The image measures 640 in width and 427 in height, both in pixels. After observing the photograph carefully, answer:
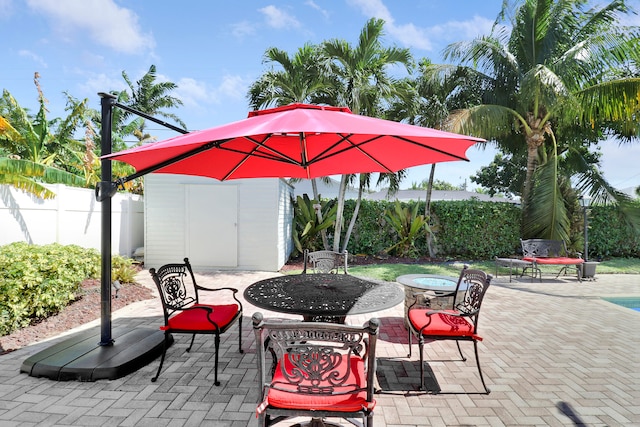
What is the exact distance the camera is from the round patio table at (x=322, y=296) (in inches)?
96.2

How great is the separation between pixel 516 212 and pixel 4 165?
13.9 m

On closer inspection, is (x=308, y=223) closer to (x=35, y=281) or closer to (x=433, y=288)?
(x=433, y=288)

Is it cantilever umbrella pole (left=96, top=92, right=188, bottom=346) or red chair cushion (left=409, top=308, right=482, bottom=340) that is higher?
cantilever umbrella pole (left=96, top=92, right=188, bottom=346)

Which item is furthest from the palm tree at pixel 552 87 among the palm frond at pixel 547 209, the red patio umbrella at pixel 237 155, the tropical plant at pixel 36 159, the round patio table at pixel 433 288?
the tropical plant at pixel 36 159

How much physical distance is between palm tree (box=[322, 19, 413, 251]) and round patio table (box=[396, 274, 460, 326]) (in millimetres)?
5213

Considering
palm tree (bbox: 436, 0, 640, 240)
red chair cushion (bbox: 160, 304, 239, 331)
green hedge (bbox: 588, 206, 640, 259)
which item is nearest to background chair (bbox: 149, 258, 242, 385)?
red chair cushion (bbox: 160, 304, 239, 331)

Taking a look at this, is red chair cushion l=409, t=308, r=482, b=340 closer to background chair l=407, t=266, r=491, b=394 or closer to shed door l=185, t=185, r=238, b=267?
background chair l=407, t=266, r=491, b=394

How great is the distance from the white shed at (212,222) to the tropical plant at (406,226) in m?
4.16

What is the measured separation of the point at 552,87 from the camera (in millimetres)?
8039

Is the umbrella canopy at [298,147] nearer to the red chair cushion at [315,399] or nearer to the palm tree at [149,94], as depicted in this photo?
the red chair cushion at [315,399]

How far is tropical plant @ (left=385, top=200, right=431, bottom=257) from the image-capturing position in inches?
399

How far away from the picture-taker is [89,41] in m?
7.60

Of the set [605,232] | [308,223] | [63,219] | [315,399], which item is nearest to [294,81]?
[308,223]

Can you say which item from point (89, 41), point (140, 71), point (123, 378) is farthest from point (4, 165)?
point (140, 71)
